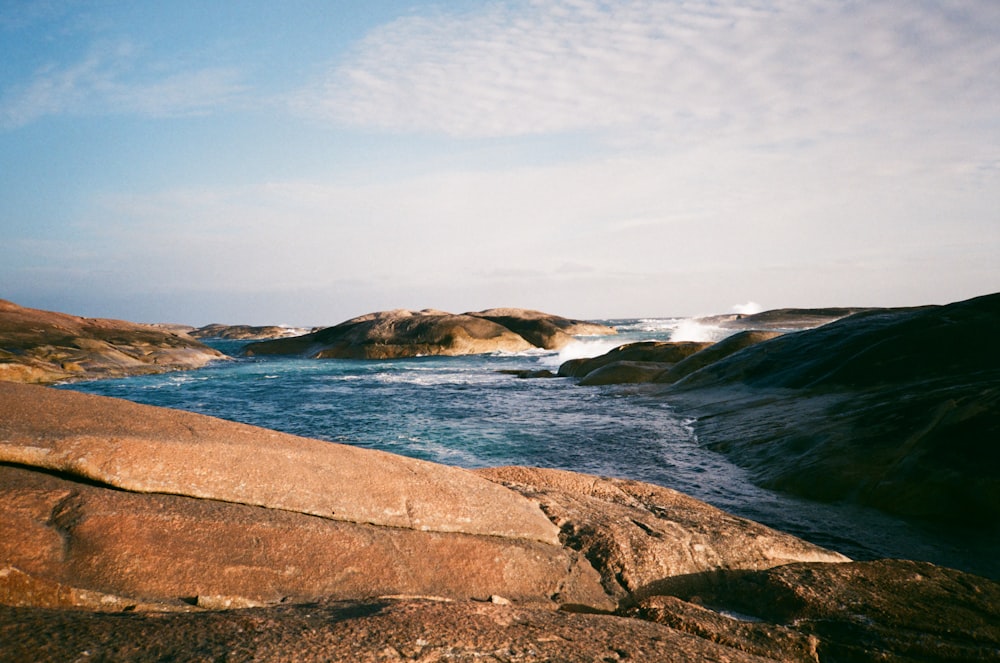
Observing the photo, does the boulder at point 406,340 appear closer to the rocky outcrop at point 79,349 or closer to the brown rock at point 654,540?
the rocky outcrop at point 79,349

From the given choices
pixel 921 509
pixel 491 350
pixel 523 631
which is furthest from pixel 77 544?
pixel 491 350

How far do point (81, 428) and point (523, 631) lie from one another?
3.02m

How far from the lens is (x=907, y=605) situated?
356 cm

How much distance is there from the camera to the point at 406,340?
47.2 meters

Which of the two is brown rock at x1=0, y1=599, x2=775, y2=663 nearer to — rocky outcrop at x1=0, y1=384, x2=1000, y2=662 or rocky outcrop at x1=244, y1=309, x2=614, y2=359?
rocky outcrop at x1=0, y1=384, x2=1000, y2=662

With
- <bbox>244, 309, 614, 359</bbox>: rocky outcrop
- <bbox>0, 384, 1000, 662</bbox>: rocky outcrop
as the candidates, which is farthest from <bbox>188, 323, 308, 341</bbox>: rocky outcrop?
<bbox>0, 384, 1000, 662</bbox>: rocky outcrop

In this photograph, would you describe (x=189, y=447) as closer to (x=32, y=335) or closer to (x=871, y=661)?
(x=871, y=661)

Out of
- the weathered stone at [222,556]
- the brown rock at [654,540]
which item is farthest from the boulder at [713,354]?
the weathered stone at [222,556]

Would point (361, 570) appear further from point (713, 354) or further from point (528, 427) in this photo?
point (713, 354)

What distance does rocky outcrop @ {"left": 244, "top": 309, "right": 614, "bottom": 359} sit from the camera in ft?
153

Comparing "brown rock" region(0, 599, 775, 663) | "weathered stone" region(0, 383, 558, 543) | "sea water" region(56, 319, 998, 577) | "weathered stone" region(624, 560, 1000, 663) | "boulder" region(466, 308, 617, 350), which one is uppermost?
"boulder" region(466, 308, 617, 350)

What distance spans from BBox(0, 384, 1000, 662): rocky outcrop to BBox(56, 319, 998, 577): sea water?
1.86m

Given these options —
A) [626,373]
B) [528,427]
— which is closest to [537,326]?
[626,373]

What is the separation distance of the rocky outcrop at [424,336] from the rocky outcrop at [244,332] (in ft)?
109
